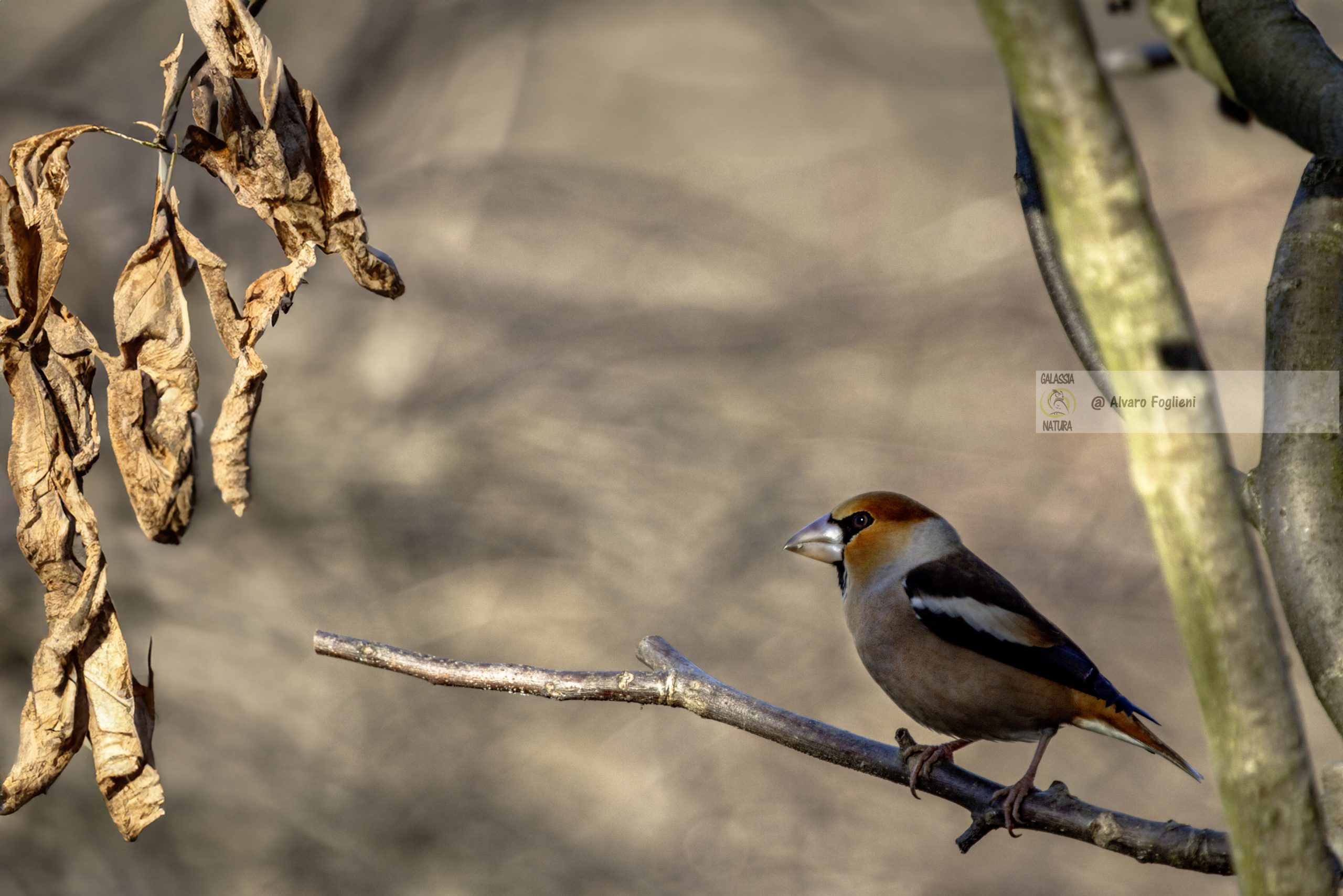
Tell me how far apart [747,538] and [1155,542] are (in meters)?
3.82

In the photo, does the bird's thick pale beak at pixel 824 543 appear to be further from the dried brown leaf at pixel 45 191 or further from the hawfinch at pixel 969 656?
the dried brown leaf at pixel 45 191

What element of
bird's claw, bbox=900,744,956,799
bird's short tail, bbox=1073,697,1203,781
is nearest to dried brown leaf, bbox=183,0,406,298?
bird's claw, bbox=900,744,956,799

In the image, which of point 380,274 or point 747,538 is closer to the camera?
point 380,274

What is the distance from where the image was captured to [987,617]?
2.07 meters

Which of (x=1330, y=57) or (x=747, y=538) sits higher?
(x=1330, y=57)

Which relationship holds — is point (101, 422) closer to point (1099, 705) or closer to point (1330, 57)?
point (1099, 705)

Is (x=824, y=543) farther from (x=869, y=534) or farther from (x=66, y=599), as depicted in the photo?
(x=66, y=599)

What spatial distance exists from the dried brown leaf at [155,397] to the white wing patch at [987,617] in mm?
1422

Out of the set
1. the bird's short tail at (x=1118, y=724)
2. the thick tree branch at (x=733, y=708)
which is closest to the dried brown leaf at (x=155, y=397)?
the thick tree branch at (x=733, y=708)

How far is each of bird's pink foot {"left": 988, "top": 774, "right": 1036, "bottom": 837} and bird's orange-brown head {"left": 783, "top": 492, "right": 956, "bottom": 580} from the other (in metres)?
0.74

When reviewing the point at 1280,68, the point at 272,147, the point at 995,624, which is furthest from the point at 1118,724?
the point at 272,147

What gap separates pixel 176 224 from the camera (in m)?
1.26

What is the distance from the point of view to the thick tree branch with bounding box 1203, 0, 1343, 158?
0.84 m

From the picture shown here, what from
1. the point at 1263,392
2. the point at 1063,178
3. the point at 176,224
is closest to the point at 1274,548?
the point at 1263,392
